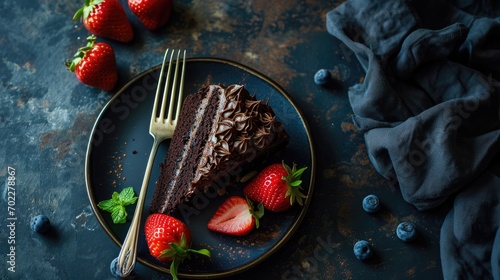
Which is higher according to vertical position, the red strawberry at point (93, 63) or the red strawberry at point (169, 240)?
the red strawberry at point (93, 63)

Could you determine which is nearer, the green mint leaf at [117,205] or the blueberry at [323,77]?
the green mint leaf at [117,205]

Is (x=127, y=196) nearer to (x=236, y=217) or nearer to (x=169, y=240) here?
(x=169, y=240)

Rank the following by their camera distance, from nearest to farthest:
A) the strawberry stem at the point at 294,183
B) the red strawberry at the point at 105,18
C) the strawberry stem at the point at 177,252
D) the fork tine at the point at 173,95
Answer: the strawberry stem at the point at 177,252
the strawberry stem at the point at 294,183
the fork tine at the point at 173,95
the red strawberry at the point at 105,18

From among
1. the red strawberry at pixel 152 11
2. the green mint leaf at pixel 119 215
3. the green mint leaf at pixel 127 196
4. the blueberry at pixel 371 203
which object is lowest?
the blueberry at pixel 371 203

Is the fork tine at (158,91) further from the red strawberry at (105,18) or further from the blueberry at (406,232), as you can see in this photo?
the blueberry at (406,232)

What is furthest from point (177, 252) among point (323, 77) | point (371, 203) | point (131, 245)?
point (323, 77)

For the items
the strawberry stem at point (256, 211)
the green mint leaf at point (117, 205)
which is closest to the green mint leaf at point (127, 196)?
the green mint leaf at point (117, 205)

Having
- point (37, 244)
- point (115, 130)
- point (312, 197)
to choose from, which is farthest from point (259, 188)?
point (37, 244)
